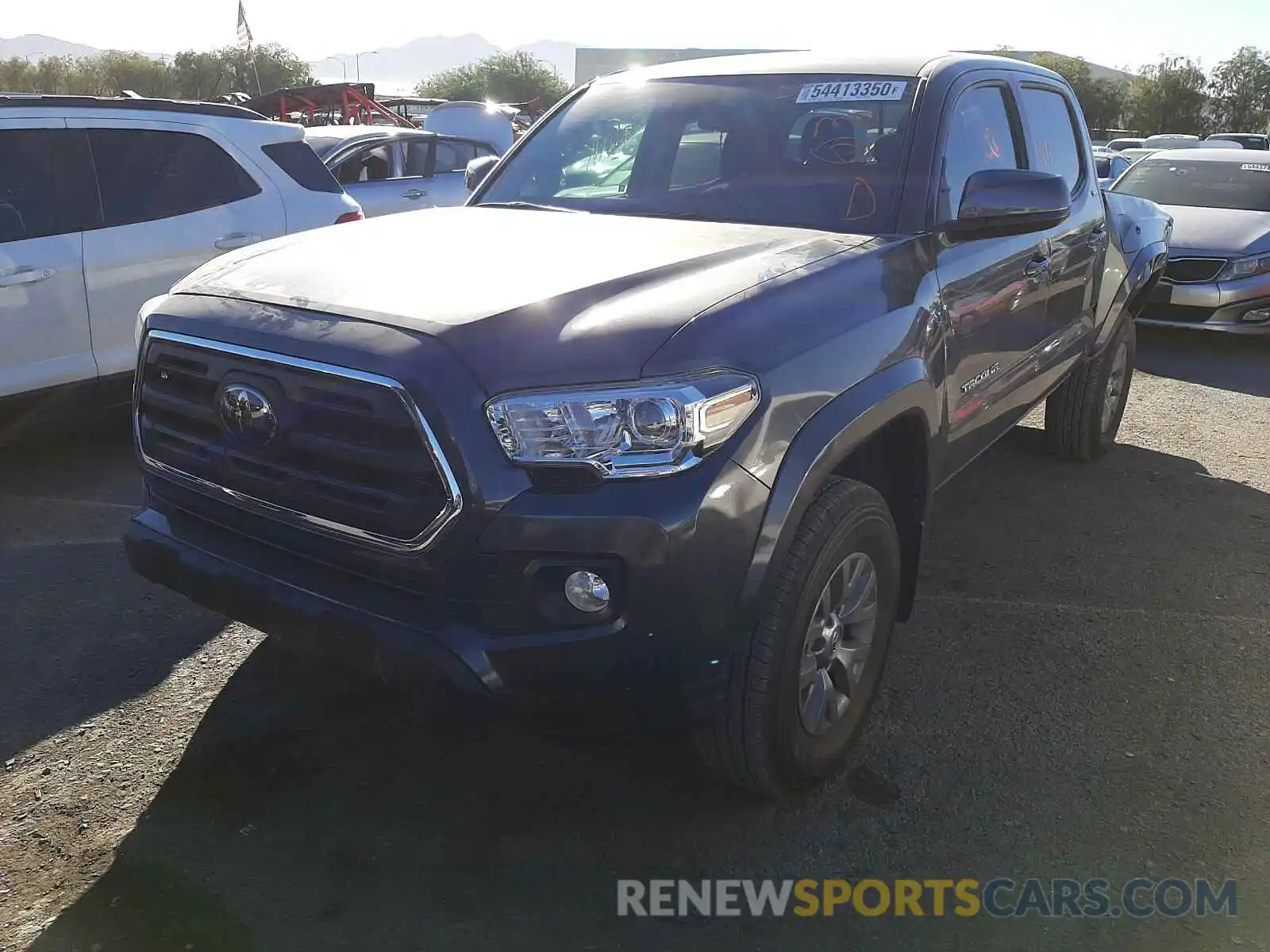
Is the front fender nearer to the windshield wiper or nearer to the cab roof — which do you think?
the cab roof

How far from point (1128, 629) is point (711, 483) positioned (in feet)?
7.75

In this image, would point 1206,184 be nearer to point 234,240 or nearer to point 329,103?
point 234,240

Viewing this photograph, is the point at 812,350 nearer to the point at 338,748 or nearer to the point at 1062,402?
the point at 338,748

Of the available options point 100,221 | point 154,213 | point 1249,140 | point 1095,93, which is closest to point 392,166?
point 154,213

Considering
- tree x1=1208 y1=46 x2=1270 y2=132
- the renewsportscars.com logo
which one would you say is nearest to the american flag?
the renewsportscars.com logo

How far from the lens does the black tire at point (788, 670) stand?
7.79ft

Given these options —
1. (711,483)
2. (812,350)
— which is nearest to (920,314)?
(812,350)

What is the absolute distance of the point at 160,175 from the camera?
5199 mm

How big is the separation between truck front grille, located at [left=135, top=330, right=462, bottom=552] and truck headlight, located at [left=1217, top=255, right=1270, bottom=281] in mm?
8582

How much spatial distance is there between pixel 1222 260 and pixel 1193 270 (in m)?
0.22

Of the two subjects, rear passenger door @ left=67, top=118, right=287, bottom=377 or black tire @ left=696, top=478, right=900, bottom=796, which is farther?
rear passenger door @ left=67, top=118, right=287, bottom=377

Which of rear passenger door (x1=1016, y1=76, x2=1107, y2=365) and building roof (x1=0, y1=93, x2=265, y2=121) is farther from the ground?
building roof (x1=0, y1=93, x2=265, y2=121)

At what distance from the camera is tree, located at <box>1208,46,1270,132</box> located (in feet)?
208

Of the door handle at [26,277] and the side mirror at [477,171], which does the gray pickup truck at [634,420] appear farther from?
the door handle at [26,277]
